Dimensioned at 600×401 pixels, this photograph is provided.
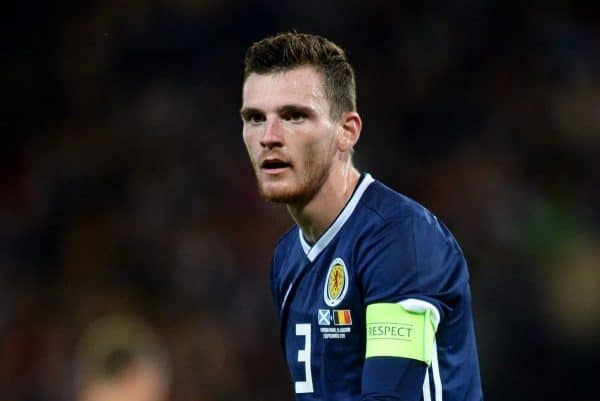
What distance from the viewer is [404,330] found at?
2877 mm

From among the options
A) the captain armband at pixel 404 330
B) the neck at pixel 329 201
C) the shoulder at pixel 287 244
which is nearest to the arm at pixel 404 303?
the captain armband at pixel 404 330

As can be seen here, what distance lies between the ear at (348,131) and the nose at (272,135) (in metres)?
0.22

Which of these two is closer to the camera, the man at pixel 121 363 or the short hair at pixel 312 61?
the short hair at pixel 312 61

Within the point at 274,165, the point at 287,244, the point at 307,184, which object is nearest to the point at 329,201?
the point at 307,184

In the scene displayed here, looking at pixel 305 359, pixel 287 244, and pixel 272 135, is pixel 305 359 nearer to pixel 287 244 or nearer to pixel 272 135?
pixel 287 244

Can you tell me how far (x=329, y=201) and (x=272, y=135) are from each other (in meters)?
0.29

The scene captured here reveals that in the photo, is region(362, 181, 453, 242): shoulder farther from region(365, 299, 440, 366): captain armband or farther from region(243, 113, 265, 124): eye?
region(243, 113, 265, 124): eye

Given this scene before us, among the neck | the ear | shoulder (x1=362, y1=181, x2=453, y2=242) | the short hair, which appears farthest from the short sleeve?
the short hair

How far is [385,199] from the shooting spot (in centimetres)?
323

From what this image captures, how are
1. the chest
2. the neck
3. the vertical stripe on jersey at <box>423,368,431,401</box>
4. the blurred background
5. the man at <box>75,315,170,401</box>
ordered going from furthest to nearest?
the blurred background < the man at <box>75,315,170,401</box> < the neck < the chest < the vertical stripe on jersey at <box>423,368,431,401</box>

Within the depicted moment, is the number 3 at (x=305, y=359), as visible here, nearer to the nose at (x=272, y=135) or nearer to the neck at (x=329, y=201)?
the neck at (x=329, y=201)

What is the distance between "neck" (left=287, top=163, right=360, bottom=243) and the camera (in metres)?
3.34

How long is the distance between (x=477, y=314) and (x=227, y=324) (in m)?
1.61

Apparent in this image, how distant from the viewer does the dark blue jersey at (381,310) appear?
2.90 m
